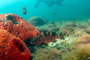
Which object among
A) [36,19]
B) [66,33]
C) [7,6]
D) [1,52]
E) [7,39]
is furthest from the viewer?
[7,6]

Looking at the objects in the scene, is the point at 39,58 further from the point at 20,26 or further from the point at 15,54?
the point at 20,26

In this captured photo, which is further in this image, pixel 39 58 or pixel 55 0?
pixel 55 0

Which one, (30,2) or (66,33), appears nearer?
(66,33)

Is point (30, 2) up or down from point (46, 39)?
up

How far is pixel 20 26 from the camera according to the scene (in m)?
4.77

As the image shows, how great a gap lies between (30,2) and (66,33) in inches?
7274

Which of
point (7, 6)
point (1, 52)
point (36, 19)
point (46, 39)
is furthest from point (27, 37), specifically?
point (7, 6)

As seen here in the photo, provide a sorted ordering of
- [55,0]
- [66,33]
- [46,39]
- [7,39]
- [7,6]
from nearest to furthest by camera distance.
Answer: [7,39], [46,39], [66,33], [55,0], [7,6]

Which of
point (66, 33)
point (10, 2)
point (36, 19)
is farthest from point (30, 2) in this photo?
point (66, 33)

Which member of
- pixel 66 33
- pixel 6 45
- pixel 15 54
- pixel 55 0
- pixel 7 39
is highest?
pixel 55 0

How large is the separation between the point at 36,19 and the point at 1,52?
14.8m

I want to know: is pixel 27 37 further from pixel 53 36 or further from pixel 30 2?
pixel 30 2

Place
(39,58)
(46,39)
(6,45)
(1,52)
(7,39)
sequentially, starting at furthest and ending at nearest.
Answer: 1. (46,39)
2. (39,58)
3. (7,39)
4. (6,45)
5. (1,52)

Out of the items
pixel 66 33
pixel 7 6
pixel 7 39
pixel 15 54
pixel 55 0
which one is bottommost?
pixel 15 54
